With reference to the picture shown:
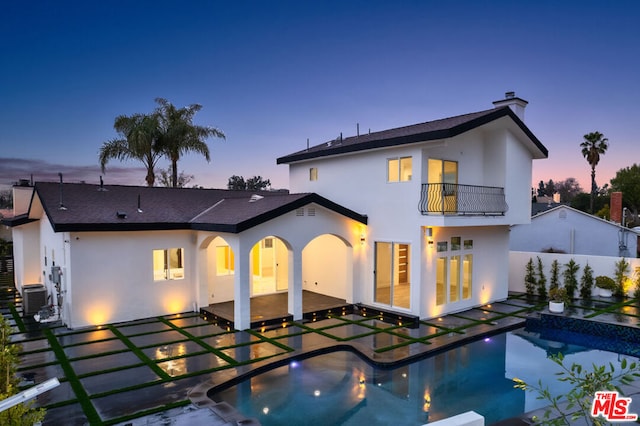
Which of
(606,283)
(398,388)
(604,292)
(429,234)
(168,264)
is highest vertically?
(429,234)

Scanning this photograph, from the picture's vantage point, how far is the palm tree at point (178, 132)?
24.8 meters

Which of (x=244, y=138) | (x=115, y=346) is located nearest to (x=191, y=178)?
(x=244, y=138)

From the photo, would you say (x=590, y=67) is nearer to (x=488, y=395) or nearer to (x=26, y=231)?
(x=488, y=395)

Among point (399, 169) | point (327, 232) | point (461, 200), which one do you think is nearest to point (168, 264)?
point (327, 232)

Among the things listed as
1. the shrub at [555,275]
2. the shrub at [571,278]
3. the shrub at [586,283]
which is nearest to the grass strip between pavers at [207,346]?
the shrub at [555,275]

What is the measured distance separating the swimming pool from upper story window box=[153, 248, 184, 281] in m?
6.04

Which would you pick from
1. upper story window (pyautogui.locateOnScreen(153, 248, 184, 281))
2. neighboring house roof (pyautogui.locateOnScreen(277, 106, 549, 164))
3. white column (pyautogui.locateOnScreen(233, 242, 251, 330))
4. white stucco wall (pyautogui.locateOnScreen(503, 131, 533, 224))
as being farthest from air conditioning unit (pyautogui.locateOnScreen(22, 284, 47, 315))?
white stucco wall (pyautogui.locateOnScreen(503, 131, 533, 224))

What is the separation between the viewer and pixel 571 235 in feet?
73.6

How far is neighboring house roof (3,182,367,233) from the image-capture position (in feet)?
38.7

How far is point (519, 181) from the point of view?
15.4 meters

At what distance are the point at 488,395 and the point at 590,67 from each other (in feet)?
68.0

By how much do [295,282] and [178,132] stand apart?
16.0m

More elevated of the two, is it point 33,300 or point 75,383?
point 33,300

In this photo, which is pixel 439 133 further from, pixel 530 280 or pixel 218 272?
pixel 530 280
